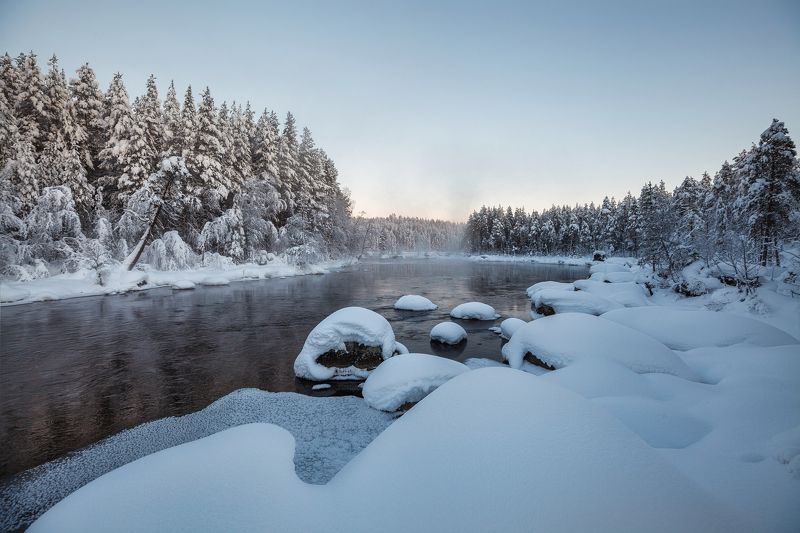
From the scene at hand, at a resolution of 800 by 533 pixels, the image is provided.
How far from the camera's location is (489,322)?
15.8m

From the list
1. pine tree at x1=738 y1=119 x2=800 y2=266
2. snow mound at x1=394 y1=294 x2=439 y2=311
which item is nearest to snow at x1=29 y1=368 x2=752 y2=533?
snow mound at x1=394 y1=294 x2=439 y2=311

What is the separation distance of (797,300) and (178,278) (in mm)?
35343

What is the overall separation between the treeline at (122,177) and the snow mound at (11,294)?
2.91 m

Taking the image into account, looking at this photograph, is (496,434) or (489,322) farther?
(489,322)

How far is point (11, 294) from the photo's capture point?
16.6m

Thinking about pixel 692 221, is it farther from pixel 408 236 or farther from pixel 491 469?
pixel 408 236

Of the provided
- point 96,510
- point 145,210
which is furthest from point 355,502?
point 145,210

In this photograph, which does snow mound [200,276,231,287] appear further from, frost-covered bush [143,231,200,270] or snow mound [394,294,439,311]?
snow mound [394,294,439,311]

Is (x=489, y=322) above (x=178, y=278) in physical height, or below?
below

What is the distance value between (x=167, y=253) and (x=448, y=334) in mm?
26095

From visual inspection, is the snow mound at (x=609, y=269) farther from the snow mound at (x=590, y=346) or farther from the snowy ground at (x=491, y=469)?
the snowy ground at (x=491, y=469)

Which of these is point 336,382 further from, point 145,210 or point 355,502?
point 145,210

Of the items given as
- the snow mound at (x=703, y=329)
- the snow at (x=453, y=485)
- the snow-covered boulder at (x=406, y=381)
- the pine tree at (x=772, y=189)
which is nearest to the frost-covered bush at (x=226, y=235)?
the snow-covered boulder at (x=406, y=381)

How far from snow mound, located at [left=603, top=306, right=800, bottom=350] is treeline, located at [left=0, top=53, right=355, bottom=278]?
3068cm
